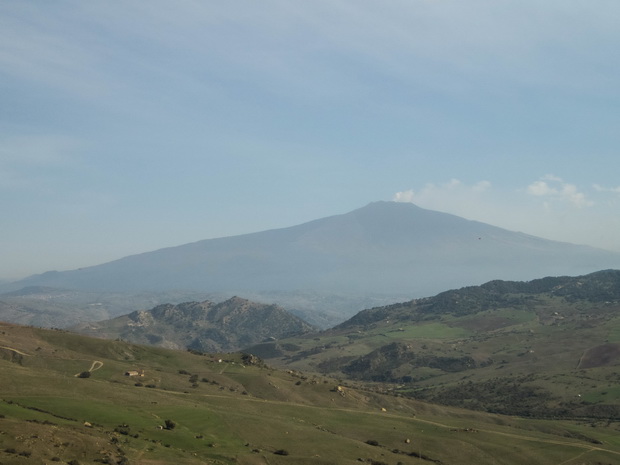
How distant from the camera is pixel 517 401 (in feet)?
381

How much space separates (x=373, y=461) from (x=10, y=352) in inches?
1850

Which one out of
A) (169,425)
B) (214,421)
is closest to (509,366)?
(214,421)

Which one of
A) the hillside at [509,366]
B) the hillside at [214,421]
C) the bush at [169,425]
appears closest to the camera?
the hillside at [214,421]

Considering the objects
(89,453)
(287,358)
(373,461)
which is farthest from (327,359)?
(89,453)

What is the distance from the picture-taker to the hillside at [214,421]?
4744 centimetres

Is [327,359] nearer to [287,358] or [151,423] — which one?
[287,358]

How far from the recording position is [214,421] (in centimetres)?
6122

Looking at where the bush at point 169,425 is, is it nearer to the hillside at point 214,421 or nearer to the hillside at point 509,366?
the hillside at point 214,421

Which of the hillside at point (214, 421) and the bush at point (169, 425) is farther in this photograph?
the bush at point (169, 425)

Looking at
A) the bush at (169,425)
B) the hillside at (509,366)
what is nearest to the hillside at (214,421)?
the bush at (169,425)

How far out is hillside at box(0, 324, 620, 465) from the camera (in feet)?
156

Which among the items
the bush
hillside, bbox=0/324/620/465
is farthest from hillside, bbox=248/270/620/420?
the bush

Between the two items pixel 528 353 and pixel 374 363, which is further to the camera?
pixel 374 363

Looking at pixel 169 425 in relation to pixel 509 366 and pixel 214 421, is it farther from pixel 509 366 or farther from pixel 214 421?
pixel 509 366
